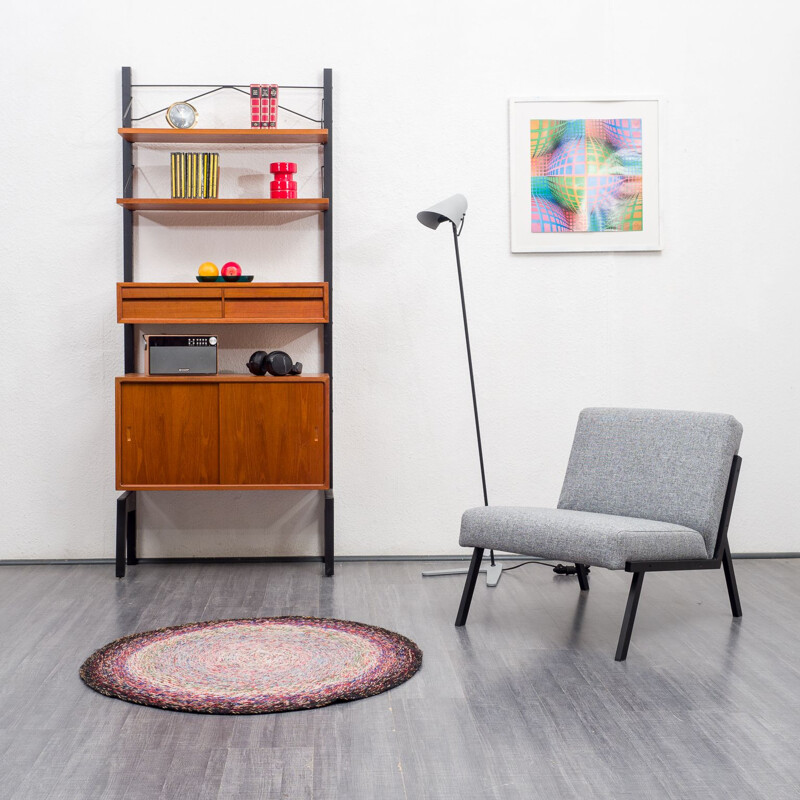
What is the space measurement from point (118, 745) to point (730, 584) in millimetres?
2107

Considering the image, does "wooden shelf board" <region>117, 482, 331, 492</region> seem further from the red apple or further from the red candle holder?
the red candle holder

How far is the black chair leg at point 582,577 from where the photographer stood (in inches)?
142

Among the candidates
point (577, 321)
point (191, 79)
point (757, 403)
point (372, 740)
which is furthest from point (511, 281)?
point (372, 740)

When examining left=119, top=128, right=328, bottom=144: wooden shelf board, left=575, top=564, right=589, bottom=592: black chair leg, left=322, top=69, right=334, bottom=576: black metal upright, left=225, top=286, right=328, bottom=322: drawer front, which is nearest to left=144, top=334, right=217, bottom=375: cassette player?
left=225, top=286, right=328, bottom=322: drawer front

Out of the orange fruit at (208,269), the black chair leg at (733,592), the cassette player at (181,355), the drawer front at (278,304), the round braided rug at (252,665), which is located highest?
the orange fruit at (208,269)

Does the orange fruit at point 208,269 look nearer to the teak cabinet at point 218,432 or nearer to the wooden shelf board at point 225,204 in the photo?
the wooden shelf board at point 225,204

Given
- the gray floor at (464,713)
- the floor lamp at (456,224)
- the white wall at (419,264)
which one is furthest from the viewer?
the white wall at (419,264)

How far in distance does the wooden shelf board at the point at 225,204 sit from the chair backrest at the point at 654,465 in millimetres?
1497

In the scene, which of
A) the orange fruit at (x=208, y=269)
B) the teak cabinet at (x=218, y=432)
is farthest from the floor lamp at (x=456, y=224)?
the orange fruit at (x=208, y=269)

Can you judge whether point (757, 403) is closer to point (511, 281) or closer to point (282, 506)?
point (511, 281)

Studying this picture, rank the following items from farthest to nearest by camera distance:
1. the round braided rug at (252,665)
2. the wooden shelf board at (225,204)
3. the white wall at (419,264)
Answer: the white wall at (419,264), the wooden shelf board at (225,204), the round braided rug at (252,665)

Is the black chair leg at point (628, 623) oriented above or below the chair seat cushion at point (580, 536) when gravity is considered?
below

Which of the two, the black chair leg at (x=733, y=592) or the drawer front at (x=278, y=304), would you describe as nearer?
the black chair leg at (x=733, y=592)

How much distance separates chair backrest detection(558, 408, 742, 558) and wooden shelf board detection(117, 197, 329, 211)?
4.91 ft
